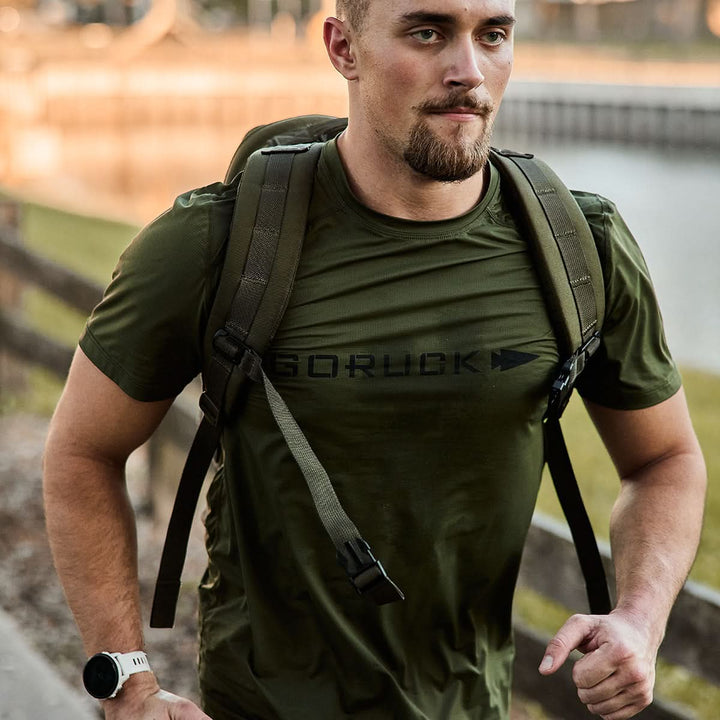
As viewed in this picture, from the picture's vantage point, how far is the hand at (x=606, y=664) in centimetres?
193

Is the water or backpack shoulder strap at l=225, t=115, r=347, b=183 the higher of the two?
backpack shoulder strap at l=225, t=115, r=347, b=183

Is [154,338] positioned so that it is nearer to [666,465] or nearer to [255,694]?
[255,694]

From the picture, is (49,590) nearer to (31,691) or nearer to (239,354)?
(31,691)

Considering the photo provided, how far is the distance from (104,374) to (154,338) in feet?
0.39

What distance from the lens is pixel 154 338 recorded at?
2.06 m

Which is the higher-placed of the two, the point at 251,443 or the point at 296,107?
the point at 251,443

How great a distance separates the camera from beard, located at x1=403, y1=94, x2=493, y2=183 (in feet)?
6.69

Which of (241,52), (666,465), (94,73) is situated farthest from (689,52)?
(666,465)

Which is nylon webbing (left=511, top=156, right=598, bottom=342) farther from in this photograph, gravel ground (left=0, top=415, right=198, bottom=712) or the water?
the water

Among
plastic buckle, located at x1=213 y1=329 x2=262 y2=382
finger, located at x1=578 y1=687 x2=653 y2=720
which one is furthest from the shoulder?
finger, located at x1=578 y1=687 x2=653 y2=720

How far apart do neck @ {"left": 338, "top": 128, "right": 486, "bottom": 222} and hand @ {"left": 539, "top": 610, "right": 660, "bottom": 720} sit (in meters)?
0.72

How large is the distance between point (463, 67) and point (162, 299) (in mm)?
614

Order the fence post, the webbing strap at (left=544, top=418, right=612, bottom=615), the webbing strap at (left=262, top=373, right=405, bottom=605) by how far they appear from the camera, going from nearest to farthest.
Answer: the webbing strap at (left=262, top=373, right=405, bottom=605), the webbing strap at (left=544, top=418, right=612, bottom=615), the fence post

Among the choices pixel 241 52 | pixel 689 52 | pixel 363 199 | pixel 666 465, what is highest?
pixel 363 199
